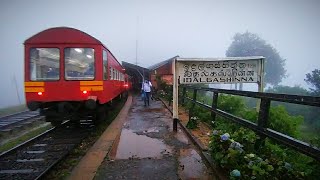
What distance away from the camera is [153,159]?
5125 mm

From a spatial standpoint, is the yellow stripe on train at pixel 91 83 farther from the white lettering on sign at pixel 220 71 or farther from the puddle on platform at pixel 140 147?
the white lettering on sign at pixel 220 71

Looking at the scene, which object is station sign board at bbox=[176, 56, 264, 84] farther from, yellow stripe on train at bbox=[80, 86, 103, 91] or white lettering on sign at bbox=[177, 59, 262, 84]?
yellow stripe on train at bbox=[80, 86, 103, 91]

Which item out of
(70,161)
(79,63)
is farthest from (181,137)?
(79,63)

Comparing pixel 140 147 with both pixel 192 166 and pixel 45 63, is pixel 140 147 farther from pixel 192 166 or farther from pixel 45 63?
pixel 45 63

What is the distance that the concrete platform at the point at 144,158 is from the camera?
4.35 meters

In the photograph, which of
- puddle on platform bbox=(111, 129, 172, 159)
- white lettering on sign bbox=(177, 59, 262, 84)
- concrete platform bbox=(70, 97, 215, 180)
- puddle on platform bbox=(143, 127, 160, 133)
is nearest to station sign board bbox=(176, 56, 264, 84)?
white lettering on sign bbox=(177, 59, 262, 84)

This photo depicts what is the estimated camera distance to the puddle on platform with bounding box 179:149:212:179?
13.7ft

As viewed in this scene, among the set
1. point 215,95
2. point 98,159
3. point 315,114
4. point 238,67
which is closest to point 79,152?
point 98,159

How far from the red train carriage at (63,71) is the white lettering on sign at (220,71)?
3223 mm

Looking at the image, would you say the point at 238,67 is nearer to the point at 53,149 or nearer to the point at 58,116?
the point at 53,149

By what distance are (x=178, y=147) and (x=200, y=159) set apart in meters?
0.99

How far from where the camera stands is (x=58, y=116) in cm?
886

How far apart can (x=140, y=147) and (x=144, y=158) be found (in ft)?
2.84

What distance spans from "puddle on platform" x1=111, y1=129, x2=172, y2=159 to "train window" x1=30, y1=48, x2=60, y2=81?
331cm
